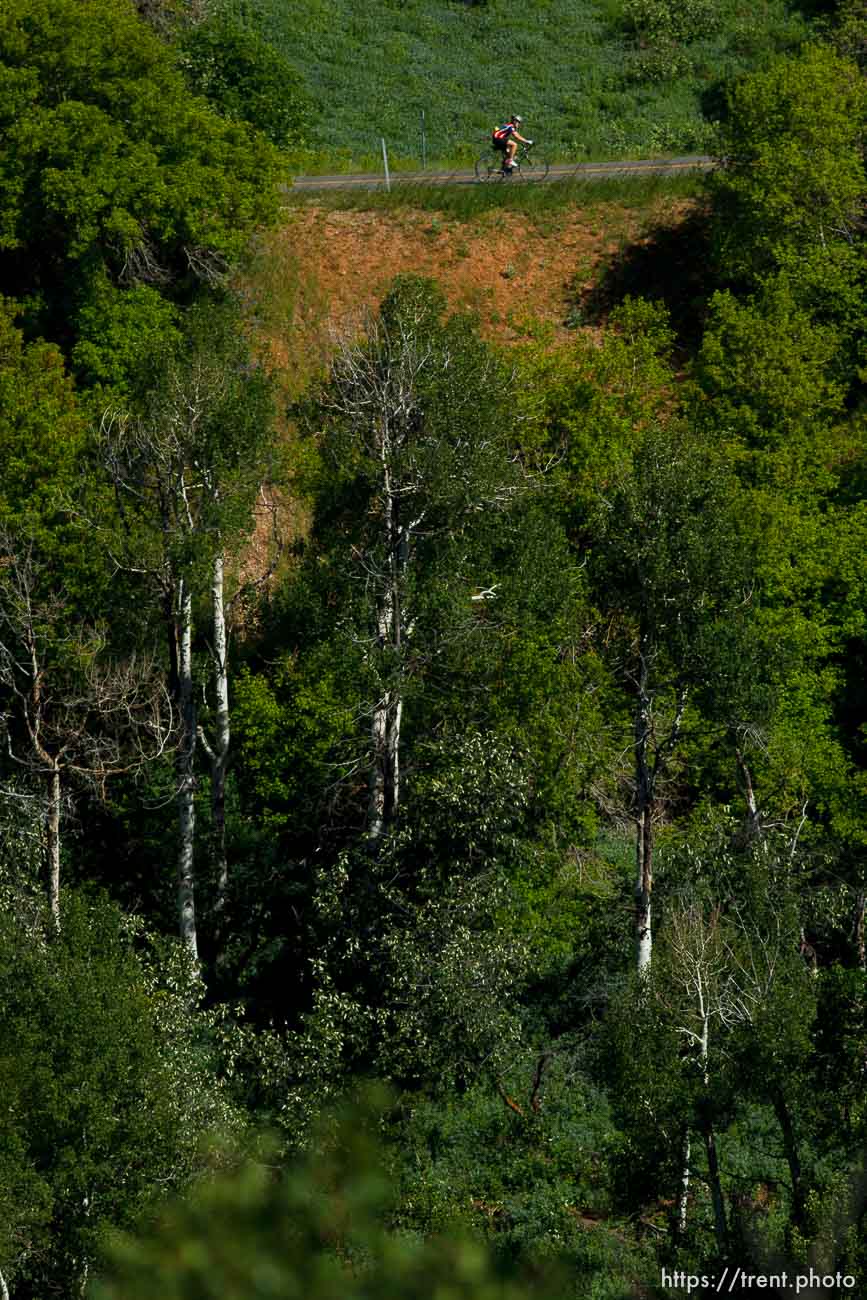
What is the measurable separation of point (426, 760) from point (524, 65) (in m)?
47.7

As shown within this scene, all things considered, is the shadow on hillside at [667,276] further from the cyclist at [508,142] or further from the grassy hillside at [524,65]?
the grassy hillside at [524,65]

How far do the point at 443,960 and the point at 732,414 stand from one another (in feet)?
62.4

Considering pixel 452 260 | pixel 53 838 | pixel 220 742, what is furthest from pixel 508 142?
pixel 53 838

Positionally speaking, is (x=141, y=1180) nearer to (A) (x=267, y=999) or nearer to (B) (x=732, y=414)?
(A) (x=267, y=999)

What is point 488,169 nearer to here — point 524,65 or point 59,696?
point 524,65

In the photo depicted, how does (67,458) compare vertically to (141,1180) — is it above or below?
above

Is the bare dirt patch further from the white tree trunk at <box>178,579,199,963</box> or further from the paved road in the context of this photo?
the white tree trunk at <box>178,579,199,963</box>

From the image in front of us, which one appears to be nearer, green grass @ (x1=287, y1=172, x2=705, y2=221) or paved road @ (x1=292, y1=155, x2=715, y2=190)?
green grass @ (x1=287, y1=172, x2=705, y2=221)

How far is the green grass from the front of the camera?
57812mm

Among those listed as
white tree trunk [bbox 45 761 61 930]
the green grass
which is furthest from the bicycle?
white tree trunk [bbox 45 761 61 930]

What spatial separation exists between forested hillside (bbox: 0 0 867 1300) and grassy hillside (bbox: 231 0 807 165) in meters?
19.8

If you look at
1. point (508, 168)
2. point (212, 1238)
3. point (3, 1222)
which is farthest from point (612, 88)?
point (212, 1238)

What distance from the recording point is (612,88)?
71.5 metres

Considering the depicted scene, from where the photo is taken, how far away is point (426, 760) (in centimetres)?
3484
